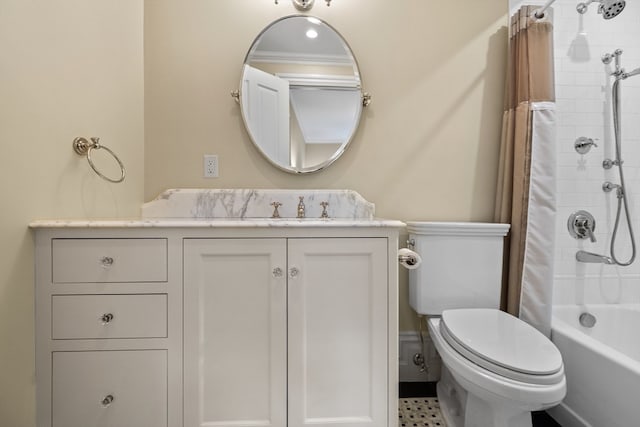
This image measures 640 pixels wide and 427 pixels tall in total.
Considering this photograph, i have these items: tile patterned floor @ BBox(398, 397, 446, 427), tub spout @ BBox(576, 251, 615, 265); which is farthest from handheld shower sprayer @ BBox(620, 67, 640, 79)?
tile patterned floor @ BBox(398, 397, 446, 427)

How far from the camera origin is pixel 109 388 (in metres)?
1.05

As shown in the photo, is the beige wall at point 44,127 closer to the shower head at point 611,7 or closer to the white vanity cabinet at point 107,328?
the white vanity cabinet at point 107,328

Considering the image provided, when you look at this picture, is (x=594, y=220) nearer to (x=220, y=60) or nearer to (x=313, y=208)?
(x=313, y=208)

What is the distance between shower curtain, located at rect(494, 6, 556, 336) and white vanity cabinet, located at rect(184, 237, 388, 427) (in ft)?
2.68

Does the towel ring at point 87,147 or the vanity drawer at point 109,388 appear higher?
the towel ring at point 87,147

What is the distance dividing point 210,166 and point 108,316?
0.81 metres

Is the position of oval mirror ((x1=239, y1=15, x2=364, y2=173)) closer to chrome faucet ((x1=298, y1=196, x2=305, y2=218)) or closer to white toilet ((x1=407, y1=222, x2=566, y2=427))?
chrome faucet ((x1=298, y1=196, x2=305, y2=218))

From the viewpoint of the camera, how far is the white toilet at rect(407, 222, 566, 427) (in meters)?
0.98

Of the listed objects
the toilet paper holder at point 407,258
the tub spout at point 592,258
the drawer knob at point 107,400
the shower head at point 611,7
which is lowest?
the drawer knob at point 107,400

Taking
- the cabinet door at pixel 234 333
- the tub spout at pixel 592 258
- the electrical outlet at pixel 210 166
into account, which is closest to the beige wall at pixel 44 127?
the electrical outlet at pixel 210 166

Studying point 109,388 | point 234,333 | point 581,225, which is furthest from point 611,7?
point 109,388

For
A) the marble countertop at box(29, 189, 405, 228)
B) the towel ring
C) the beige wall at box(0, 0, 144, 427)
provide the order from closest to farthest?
the beige wall at box(0, 0, 144, 427) → the towel ring → the marble countertop at box(29, 189, 405, 228)

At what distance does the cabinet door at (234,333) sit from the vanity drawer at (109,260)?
0.34 ft

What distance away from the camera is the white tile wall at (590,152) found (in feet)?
5.55
